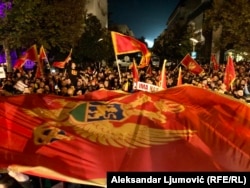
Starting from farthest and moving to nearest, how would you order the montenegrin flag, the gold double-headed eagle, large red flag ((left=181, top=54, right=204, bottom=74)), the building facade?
the building facade, large red flag ((left=181, top=54, right=204, bottom=74)), the gold double-headed eagle, the montenegrin flag

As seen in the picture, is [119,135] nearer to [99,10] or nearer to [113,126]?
[113,126]

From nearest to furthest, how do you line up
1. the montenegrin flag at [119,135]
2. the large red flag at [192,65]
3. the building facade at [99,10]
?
the montenegrin flag at [119,135] < the large red flag at [192,65] < the building facade at [99,10]

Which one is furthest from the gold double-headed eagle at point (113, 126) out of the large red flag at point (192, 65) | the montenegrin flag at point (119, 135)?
the large red flag at point (192, 65)

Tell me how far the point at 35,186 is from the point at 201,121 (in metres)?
2.51

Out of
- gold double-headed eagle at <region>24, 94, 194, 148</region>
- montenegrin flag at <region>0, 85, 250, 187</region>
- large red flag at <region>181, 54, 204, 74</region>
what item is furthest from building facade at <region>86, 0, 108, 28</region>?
gold double-headed eagle at <region>24, 94, 194, 148</region>

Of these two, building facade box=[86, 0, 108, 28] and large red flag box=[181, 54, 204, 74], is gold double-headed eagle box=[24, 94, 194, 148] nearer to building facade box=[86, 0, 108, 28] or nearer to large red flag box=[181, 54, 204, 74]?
large red flag box=[181, 54, 204, 74]

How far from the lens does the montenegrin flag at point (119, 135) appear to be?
5445 mm

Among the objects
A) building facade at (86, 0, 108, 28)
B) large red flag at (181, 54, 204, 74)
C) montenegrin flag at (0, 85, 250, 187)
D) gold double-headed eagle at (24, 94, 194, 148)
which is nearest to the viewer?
montenegrin flag at (0, 85, 250, 187)

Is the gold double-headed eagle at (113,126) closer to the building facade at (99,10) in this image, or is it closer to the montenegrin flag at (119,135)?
the montenegrin flag at (119,135)

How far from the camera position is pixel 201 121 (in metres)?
6.70

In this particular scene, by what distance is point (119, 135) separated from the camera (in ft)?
20.1

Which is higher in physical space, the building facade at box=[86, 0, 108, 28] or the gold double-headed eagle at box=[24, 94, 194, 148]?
the building facade at box=[86, 0, 108, 28]

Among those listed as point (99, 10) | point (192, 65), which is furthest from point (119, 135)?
point (99, 10)

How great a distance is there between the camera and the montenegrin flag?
545cm
